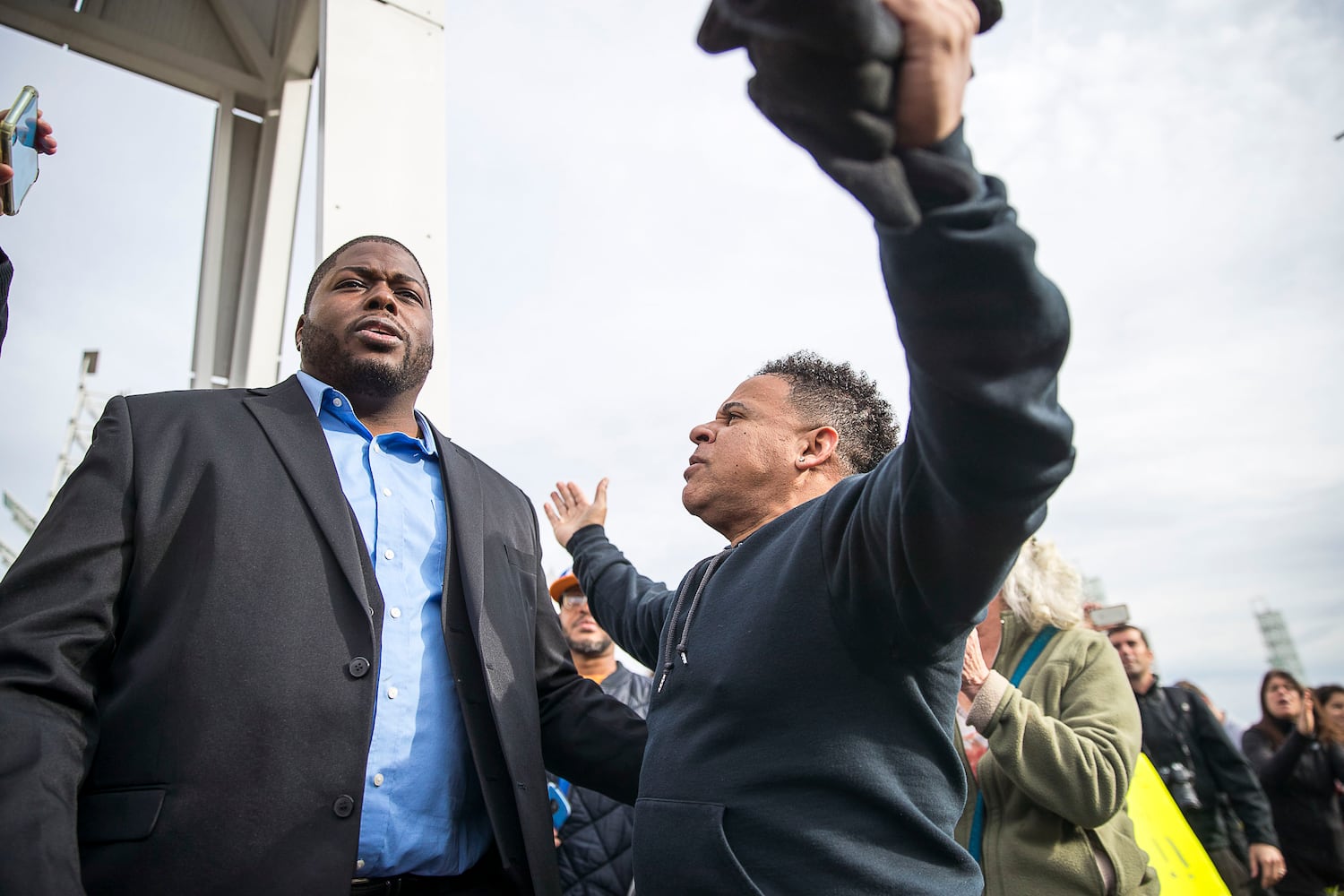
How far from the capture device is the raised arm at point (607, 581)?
234 centimetres

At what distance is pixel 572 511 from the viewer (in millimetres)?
3033

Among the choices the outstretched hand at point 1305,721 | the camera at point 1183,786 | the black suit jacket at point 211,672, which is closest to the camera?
the black suit jacket at point 211,672

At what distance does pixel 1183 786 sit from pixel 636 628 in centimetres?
342

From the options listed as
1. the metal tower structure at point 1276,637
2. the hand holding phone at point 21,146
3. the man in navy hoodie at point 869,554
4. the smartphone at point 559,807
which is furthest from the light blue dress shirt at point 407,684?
the metal tower structure at point 1276,637

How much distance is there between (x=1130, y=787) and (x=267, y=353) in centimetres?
445

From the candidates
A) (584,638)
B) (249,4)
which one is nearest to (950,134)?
(584,638)

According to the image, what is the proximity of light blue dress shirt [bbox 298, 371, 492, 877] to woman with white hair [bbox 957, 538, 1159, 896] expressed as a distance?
129 cm

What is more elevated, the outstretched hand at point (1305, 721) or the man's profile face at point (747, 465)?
the man's profile face at point (747, 465)

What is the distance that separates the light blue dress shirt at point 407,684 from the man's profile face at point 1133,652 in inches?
160

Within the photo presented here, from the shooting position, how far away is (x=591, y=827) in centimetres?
337

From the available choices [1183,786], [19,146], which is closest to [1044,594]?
[1183,786]

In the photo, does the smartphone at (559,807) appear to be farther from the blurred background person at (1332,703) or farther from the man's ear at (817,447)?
the blurred background person at (1332,703)

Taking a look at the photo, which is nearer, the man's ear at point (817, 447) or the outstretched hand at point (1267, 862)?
the man's ear at point (817, 447)

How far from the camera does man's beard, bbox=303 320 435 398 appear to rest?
2.05 m
